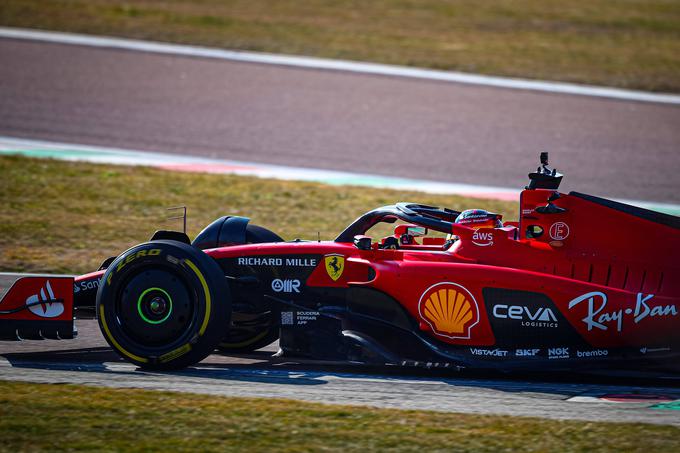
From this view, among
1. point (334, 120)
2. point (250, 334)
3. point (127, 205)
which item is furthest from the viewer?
point (334, 120)

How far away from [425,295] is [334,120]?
10583mm

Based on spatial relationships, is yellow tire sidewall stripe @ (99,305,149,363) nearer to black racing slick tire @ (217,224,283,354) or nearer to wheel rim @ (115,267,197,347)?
wheel rim @ (115,267,197,347)

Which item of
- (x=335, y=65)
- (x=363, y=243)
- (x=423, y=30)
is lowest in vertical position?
(x=363, y=243)

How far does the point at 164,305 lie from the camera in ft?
23.3

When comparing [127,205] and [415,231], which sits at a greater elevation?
[127,205]

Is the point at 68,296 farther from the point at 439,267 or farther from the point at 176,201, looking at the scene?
the point at 176,201

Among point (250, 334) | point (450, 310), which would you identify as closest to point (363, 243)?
point (450, 310)

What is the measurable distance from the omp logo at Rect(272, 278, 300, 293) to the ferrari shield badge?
0.25m

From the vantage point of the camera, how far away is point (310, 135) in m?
16.7

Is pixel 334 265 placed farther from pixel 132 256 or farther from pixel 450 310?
pixel 132 256

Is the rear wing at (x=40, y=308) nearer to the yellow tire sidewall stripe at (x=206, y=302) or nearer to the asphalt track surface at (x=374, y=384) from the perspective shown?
the asphalt track surface at (x=374, y=384)

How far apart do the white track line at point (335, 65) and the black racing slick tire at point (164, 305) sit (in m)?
13.4

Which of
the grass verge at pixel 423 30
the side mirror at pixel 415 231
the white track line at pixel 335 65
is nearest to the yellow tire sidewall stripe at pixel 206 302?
the side mirror at pixel 415 231

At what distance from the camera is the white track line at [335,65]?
19.5 m
